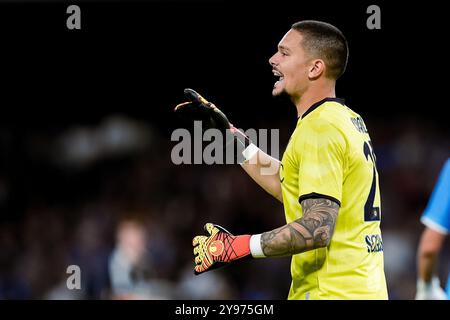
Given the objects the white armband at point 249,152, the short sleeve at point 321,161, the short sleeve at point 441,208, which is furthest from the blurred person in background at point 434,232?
the short sleeve at point 321,161

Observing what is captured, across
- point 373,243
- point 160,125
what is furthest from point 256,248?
point 160,125

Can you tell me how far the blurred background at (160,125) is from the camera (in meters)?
8.12

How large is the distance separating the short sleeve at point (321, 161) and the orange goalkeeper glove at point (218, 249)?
309mm

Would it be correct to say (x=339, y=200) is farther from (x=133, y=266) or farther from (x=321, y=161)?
(x=133, y=266)

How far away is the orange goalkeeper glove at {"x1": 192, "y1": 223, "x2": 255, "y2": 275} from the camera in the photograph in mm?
3285

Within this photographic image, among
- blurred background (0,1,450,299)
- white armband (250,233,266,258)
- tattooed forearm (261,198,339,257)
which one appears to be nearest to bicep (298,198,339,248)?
tattooed forearm (261,198,339,257)

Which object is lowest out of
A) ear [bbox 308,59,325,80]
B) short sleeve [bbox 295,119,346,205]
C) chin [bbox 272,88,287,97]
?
short sleeve [bbox 295,119,346,205]

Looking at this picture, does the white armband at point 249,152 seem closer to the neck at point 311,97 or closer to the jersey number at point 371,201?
the neck at point 311,97

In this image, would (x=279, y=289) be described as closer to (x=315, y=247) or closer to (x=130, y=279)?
(x=130, y=279)

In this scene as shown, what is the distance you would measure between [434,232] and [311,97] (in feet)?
6.51

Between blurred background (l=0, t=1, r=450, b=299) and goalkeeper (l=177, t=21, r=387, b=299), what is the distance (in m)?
4.38

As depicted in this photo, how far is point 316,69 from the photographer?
365 centimetres

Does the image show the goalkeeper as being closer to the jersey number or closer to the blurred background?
the jersey number

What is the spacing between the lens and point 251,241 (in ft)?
10.7
